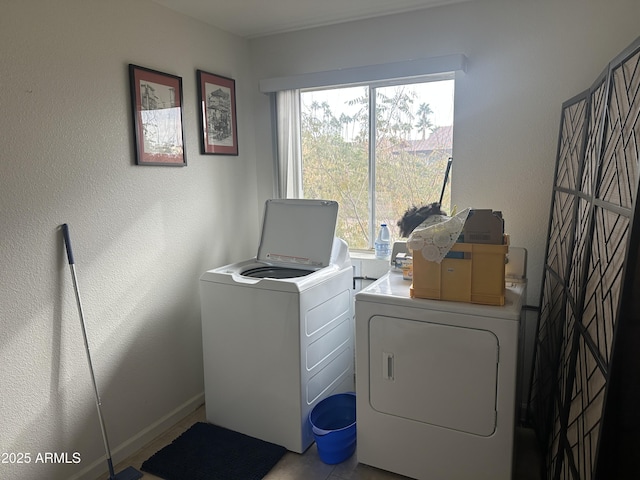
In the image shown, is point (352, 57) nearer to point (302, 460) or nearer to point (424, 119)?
point (424, 119)

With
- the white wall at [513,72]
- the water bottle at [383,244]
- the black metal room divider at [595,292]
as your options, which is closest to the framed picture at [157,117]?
the white wall at [513,72]

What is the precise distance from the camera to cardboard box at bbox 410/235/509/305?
1.84 meters

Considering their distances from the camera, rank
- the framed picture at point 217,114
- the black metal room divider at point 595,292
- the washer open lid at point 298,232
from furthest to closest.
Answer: the framed picture at point 217,114, the washer open lid at point 298,232, the black metal room divider at point 595,292

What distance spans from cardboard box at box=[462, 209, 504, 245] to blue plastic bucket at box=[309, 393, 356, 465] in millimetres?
1131

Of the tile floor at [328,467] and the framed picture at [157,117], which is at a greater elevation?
the framed picture at [157,117]

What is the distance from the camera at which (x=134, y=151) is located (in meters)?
2.31

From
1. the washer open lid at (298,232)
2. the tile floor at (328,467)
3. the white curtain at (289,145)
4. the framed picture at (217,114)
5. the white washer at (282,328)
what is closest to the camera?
the tile floor at (328,467)

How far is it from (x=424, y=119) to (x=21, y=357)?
2434 millimetres

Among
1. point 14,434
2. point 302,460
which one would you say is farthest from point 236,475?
point 14,434

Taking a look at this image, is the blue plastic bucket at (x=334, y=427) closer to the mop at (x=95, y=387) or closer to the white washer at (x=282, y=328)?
the white washer at (x=282, y=328)

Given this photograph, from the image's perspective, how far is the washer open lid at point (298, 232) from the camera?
2615mm

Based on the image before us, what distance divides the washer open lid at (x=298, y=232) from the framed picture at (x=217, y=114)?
1.64 ft

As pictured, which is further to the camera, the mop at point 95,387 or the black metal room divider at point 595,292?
the mop at point 95,387

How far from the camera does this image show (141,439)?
2.42 m
